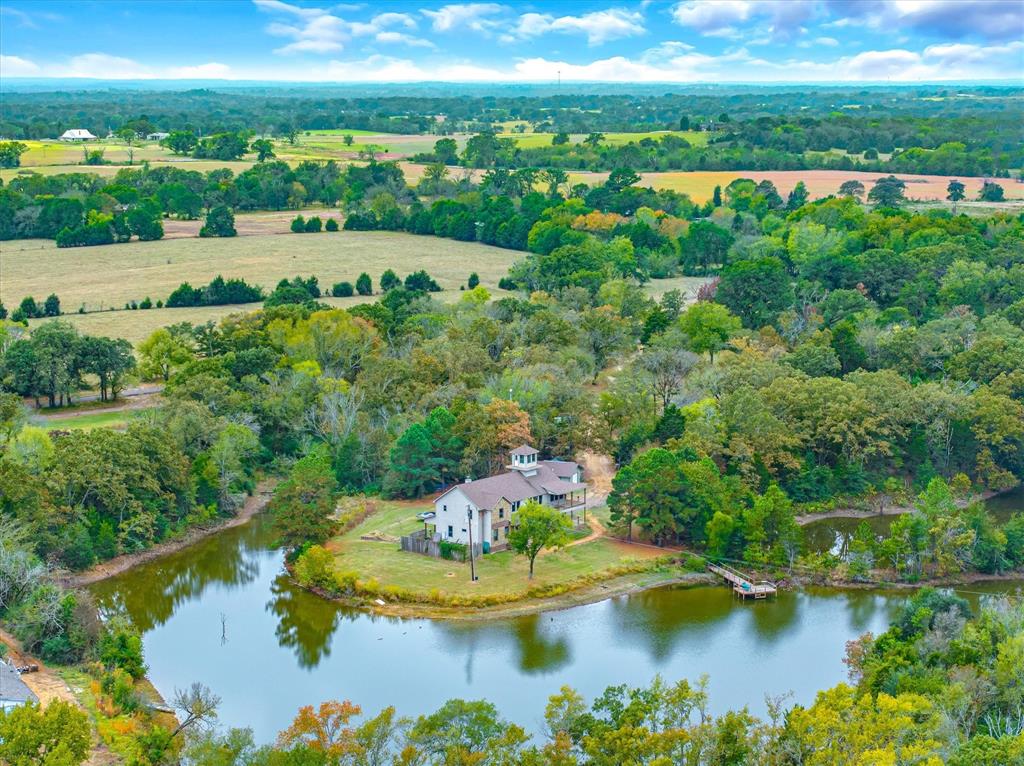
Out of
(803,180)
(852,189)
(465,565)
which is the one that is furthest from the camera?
(803,180)

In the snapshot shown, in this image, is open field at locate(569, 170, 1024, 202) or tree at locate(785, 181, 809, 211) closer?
tree at locate(785, 181, 809, 211)

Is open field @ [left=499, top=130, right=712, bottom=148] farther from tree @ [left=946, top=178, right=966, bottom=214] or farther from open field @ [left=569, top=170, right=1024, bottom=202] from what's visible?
tree @ [left=946, top=178, right=966, bottom=214]

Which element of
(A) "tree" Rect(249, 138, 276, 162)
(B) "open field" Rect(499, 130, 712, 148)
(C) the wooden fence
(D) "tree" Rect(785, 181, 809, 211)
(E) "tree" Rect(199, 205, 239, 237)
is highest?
(B) "open field" Rect(499, 130, 712, 148)

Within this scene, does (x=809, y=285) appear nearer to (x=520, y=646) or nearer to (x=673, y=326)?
(x=673, y=326)

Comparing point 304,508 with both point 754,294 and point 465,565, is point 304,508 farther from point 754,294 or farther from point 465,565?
point 754,294

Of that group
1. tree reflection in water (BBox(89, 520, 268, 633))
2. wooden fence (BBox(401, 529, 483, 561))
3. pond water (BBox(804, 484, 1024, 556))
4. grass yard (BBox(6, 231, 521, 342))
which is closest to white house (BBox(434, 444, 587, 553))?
wooden fence (BBox(401, 529, 483, 561))

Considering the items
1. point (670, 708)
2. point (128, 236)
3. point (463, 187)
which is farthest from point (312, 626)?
point (463, 187)

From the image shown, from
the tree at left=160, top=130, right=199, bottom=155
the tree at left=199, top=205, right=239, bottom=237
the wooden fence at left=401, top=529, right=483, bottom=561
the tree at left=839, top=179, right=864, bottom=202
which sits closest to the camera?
the wooden fence at left=401, top=529, right=483, bottom=561

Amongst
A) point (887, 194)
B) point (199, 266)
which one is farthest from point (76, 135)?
point (887, 194)
